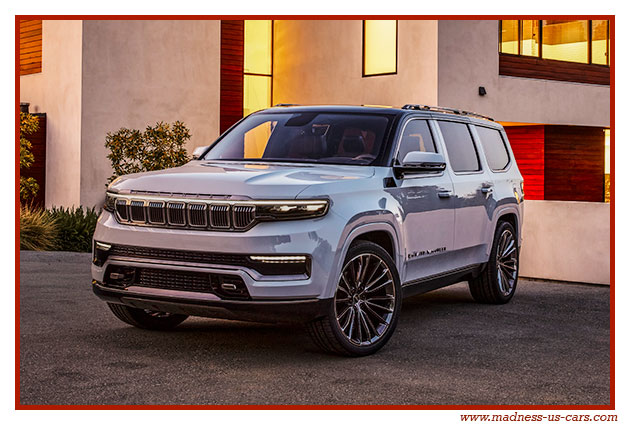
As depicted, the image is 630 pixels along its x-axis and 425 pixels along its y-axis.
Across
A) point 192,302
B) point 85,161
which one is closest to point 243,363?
point 192,302

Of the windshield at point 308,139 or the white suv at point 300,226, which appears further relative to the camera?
the windshield at point 308,139

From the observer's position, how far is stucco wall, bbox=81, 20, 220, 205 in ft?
65.1

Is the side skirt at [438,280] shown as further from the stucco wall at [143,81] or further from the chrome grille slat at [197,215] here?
the stucco wall at [143,81]

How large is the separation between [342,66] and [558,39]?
5335mm

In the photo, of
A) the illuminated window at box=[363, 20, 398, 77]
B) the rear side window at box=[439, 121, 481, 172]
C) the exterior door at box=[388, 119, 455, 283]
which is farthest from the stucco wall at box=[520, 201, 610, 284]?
the illuminated window at box=[363, 20, 398, 77]

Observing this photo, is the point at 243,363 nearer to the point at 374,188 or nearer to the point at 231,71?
the point at 374,188

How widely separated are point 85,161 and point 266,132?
39.5 ft

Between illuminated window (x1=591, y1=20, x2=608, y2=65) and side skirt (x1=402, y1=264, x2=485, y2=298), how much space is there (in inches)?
611

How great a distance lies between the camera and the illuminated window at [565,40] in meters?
22.6

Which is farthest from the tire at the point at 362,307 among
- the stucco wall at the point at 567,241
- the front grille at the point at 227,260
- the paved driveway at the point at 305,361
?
the stucco wall at the point at 567,241

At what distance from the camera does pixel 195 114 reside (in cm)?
2130

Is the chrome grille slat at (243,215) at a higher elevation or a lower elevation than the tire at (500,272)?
higher

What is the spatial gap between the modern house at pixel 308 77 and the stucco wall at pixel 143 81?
2cm

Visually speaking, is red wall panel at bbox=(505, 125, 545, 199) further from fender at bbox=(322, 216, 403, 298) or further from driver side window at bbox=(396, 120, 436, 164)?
fender at bbox=(322, 216, 403, 298)
